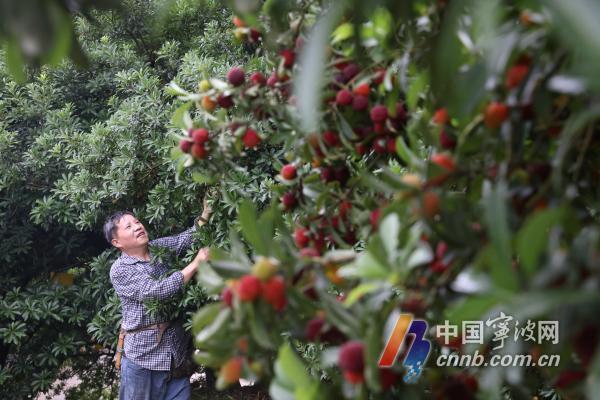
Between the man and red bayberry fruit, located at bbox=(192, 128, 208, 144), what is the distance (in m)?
1.66

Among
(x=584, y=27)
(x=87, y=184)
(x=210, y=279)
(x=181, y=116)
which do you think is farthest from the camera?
(x=87, y=184)

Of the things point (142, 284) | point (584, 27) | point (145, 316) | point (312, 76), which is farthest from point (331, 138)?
point (145, 316)

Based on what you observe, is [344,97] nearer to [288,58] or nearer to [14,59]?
[288,58]

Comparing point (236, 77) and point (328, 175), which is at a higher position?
point (236, 77)

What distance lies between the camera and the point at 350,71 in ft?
3.10

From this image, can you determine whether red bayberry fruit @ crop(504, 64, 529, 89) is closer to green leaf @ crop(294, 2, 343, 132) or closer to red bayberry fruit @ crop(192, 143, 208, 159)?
green leaf @ crop(294, 2, 343, 132)

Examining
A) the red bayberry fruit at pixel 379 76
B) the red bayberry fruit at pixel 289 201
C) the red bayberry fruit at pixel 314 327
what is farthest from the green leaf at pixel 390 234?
the red bayberry fruit at pixel 289 201

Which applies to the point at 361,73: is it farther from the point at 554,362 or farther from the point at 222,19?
the point at 222,19

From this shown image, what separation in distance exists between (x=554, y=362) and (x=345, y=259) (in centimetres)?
34

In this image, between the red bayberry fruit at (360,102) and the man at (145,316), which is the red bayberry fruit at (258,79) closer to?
the red bayberry fruit at (360,102)

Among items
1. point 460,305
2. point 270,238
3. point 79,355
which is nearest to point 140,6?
point 79,355

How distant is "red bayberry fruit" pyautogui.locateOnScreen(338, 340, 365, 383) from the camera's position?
0.58 meters

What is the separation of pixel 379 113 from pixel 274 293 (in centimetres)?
39

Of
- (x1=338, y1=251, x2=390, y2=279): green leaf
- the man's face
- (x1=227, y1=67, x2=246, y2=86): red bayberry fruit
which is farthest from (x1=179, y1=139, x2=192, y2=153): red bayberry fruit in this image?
the man's face
